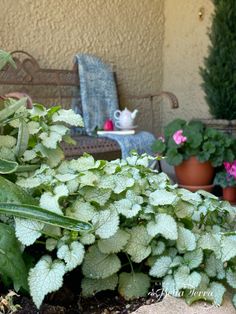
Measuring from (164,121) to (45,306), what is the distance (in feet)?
11.6

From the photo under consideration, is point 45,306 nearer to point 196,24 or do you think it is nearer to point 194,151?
point 194,151

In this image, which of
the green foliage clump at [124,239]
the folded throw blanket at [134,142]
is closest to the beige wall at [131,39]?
the folded throw blanket at [134,142]

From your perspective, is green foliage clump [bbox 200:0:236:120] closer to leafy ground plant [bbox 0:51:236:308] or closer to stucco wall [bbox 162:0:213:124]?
stucco wall [bbox 162:0:213:124]

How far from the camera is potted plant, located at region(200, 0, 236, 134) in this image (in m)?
2.95

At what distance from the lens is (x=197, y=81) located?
12.1 ft

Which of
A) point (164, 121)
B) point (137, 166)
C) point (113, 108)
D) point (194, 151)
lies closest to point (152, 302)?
point (137, 166)

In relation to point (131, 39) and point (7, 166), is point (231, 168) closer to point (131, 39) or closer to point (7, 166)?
point (131, 39)

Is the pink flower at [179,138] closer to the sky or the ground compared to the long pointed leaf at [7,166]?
closer to the ground

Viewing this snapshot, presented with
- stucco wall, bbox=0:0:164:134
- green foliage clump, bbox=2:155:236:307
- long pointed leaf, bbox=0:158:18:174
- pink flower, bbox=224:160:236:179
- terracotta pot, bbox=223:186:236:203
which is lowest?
terracotta pot, bbox=223:186:236:203

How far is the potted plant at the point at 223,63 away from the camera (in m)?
2.95

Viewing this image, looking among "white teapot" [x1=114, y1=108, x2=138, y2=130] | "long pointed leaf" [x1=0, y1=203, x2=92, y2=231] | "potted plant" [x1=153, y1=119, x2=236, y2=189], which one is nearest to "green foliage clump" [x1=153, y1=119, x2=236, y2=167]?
"potted plant" [x1=153, y1=119, x2=236, y2=189]

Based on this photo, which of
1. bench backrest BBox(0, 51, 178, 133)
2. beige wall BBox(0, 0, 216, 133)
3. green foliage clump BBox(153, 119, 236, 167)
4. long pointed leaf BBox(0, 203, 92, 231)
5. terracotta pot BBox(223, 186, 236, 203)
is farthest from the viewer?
beige wall BBox(0, 0, 216, 133)

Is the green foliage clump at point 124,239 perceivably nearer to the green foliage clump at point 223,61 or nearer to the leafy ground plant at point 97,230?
the leafy ground plant at point 97,230

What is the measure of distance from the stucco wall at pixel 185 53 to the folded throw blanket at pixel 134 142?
100 cm
